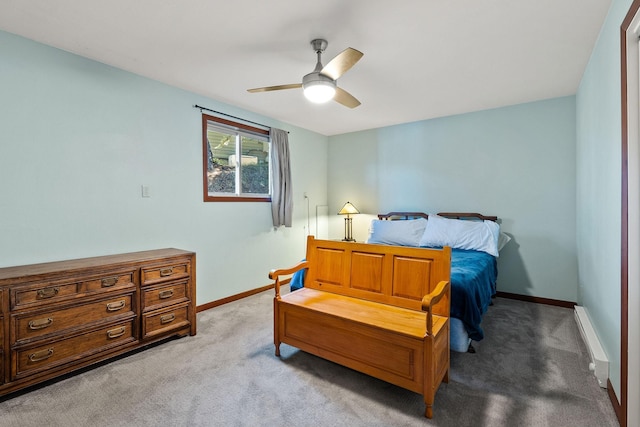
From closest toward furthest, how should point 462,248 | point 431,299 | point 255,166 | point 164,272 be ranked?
1. point 431,299
2. point 164,272
3. point 462,248
4. point 255,166

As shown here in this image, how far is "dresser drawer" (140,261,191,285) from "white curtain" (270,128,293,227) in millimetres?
1696

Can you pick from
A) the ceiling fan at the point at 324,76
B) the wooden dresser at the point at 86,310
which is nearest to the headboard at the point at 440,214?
the ceiling fan at the point at 324,76

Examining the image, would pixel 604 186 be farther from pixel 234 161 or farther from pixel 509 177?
pixel 234 161

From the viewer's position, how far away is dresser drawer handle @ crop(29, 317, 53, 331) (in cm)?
198

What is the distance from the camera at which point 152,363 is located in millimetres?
2334

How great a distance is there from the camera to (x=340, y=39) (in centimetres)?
224

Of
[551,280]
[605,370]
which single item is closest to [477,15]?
[605,370]

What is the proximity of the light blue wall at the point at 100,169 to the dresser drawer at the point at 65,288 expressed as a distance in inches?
17.8

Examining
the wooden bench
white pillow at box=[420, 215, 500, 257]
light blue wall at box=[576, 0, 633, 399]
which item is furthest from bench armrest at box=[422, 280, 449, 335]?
white pillow at box=[420, 215, 500, 257]

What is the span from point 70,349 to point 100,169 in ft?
4.79

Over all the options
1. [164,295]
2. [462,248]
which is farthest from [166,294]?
[462,248]

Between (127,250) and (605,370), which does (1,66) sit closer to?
(127,250)

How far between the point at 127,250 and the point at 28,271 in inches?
31.7

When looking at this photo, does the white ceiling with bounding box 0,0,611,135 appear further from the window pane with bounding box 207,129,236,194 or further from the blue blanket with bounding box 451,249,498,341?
the blue blanket with bounding box 451,249,498,341
